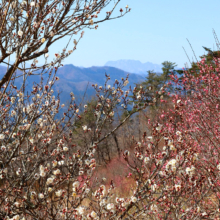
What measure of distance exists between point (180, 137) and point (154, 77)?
27660 mm

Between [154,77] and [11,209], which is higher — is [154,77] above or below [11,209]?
above

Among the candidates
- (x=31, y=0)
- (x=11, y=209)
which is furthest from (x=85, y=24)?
(x=11, y=209)

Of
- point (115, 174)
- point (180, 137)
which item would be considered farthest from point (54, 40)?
point (115, 174)

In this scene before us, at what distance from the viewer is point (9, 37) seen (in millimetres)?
2287

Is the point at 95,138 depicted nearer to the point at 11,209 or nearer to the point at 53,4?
the point at 11,209

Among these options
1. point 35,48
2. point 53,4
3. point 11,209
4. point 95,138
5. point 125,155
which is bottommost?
point 11,209

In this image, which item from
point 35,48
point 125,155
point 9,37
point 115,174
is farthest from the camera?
point 115,174

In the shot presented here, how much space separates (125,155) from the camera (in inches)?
107

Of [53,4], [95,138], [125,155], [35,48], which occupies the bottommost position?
[125,155]

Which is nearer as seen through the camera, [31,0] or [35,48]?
[31,0]

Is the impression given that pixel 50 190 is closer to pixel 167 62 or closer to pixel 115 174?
Result: pixel 115 174

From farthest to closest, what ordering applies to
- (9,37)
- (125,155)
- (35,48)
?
1. (125,155)
2. (35,48)
3. (9,37)

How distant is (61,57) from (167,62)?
2802cm

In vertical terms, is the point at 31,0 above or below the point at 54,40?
above
